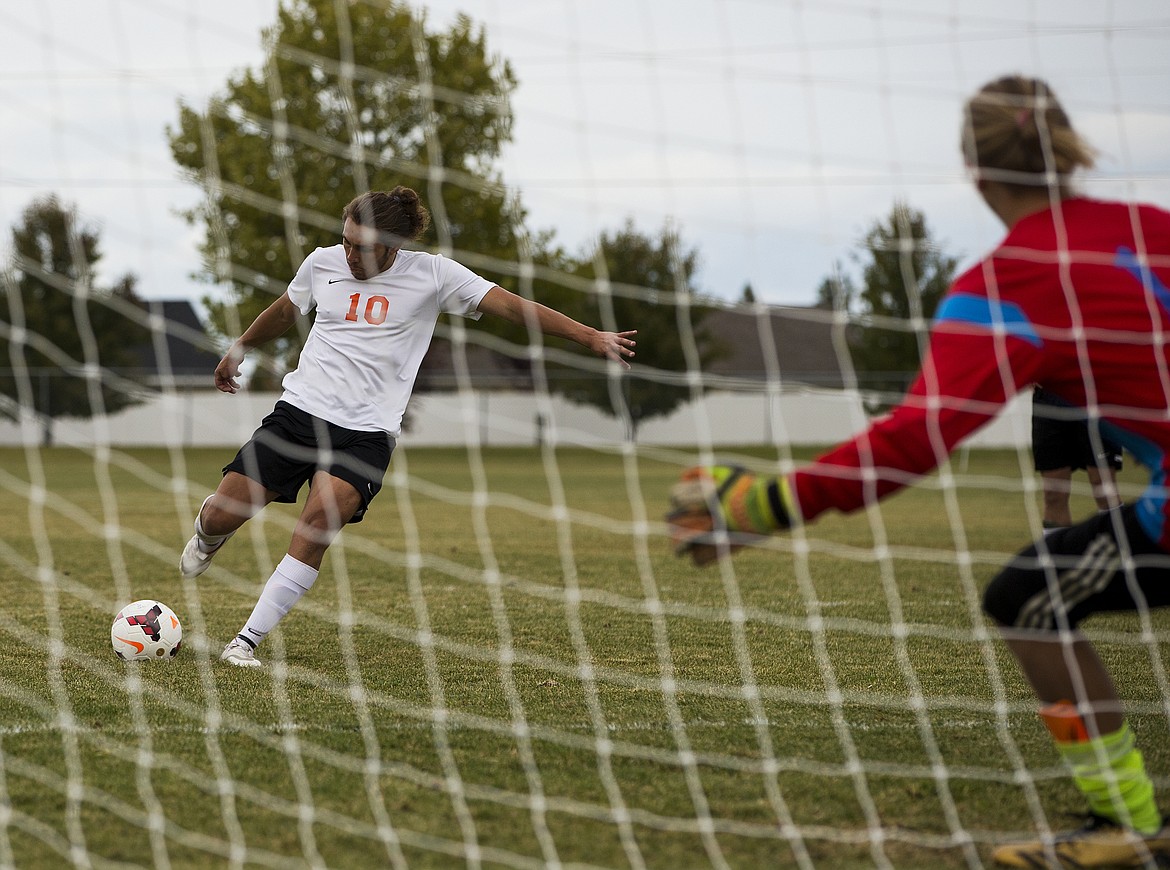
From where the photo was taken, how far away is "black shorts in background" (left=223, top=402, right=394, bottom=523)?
4.57 metres

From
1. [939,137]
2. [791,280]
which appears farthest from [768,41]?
[791,280]

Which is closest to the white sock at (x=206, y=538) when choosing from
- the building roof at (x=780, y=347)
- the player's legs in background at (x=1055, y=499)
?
the player's legs in background at (x=1055, y=499)

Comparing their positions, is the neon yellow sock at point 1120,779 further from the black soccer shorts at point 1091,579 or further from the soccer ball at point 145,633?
the soccer ball at point 145,633

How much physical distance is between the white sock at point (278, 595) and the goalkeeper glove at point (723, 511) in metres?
2.58

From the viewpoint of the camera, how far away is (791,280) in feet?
18.2

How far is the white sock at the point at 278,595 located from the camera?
4691 millimetres

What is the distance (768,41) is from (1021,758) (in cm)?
273

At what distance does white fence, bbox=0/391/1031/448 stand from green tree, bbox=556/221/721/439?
108 centimetres

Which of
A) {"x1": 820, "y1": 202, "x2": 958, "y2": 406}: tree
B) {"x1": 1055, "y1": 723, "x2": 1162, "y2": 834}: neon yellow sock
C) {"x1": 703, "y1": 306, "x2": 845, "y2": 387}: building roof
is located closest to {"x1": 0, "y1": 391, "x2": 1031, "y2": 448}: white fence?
{"x1": 820, "y1": 202, "x2": 958, "y2": 406}: tree

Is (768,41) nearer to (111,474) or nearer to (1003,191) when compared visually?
(1003,191)

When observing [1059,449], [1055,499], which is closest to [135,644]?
[1059,449]

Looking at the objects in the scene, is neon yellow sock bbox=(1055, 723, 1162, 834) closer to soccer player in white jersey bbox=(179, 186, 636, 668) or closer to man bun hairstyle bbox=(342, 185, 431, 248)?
soccer player in white jersey bbox=(179, 186, 636, 668)

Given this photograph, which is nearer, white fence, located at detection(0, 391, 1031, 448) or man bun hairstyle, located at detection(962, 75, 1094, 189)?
man bun hairstyle, located at detection(962, 75, 1094, 189)

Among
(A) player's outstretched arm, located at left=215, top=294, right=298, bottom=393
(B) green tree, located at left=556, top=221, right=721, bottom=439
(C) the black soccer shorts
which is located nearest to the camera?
(C) the black soccer shorts
